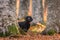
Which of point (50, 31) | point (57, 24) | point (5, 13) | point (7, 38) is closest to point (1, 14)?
point (5, 13)

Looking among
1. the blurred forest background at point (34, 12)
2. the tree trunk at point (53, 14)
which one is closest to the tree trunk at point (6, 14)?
the blurred forest background at point (34, 12)

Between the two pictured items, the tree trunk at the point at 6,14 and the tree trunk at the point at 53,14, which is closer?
the tree trunk at the point at 6,14

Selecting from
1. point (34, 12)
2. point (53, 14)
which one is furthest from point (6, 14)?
point (34, 12)

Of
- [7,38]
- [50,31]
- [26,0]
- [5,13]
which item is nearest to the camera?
[7,38]

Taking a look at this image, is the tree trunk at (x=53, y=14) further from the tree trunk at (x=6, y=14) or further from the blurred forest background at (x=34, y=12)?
the tree trunk at (x=6, y=14)

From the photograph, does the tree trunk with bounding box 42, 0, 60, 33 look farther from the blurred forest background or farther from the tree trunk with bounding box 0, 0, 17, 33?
the tree trunk with bounding box 0, 0, 17, 33

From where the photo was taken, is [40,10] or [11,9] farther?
[40,10]

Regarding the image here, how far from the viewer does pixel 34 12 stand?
20453 mm

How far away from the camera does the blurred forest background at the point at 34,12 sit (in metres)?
10.1

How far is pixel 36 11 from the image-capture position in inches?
789

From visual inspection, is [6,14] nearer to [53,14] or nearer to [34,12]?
[53,14]

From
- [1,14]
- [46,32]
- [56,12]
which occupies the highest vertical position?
[1,14]

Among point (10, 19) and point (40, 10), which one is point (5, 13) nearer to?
point (10, 19)

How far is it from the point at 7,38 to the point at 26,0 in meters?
10.7
